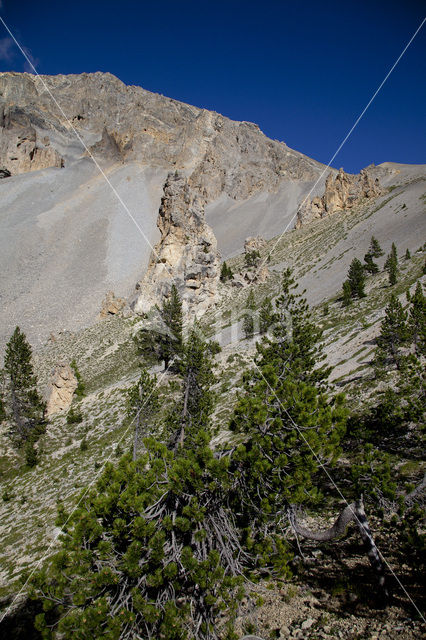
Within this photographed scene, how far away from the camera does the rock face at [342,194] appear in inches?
2697

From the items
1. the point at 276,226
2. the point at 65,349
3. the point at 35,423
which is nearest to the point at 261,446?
the point at 35,423

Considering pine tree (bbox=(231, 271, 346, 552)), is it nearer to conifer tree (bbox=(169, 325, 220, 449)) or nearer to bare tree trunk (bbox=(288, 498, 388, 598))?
bare tree trunk (bbox=(288, 498, 388, 598))

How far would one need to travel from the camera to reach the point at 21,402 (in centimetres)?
2425

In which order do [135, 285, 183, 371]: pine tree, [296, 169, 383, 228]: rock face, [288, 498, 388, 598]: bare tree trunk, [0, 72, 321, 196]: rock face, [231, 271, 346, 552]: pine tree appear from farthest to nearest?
[0, 72, 321, 196]: rock face → [296, 169, 383, 228]: rock face → [135, 285, 183, 371]: pine tree → [231, 271, 346, 552]: pine tree → [288, 498, 388, 598]: bare tree trunk

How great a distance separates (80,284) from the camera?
5256cm

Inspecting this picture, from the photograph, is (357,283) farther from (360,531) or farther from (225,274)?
(360,531)

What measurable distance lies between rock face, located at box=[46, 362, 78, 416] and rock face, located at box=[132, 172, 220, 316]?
16.1m

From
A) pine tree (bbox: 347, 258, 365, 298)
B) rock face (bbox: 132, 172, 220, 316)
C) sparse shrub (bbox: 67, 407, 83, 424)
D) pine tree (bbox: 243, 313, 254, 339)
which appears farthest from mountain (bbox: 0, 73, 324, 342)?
pine tree (bbox: 347, 258, 365, 298)

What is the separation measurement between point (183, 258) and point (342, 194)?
4680 cm

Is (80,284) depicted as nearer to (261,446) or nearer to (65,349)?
(65,349)

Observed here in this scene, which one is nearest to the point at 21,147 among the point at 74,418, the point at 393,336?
the point at 74,418

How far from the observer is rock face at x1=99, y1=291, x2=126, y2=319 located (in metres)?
45.5

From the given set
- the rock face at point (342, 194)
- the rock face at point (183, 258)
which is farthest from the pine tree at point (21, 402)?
the rock face at point (342, 194)

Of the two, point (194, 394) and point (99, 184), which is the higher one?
point (99, 184)
